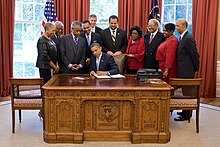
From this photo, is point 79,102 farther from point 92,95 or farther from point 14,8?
point 14,8

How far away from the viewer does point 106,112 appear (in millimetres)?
3902

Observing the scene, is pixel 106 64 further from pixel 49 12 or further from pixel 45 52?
pixel 49 12

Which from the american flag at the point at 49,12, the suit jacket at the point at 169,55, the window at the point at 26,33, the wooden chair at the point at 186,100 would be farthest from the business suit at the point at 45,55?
the window at the point at 26,33

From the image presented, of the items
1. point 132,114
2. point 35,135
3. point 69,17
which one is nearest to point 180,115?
point 132,114

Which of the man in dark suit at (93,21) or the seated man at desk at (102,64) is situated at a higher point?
the man in dark suit at (93,21)

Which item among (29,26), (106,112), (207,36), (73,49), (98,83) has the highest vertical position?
(29,26)

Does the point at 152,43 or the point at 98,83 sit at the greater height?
the point at 152,43

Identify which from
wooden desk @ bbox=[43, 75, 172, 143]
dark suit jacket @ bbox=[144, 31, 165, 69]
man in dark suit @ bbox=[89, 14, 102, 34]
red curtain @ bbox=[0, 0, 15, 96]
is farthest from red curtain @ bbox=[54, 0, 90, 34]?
wooden desk @ bbox=[43, 75, 172, 143]

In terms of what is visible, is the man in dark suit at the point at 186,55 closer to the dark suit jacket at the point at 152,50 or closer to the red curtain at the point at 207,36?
the dark suit jacket at the point at 152,50

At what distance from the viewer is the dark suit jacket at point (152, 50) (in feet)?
17.2

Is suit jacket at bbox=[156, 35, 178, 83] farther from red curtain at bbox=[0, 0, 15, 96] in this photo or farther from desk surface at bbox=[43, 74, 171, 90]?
red curtain at bbox=[0, 0, 15, 96]

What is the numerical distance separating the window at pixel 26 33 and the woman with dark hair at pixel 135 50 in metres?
2.76

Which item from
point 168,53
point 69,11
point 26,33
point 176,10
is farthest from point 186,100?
point 26,33

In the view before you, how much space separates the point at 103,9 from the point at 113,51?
2061 mm
